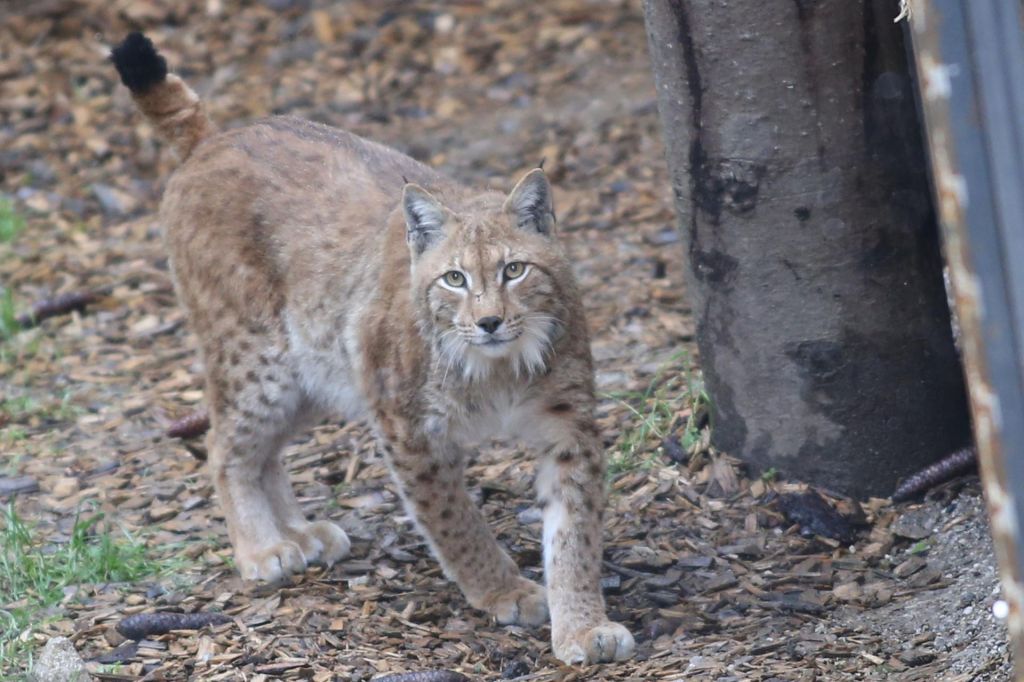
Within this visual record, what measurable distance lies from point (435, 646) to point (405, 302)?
0.99m

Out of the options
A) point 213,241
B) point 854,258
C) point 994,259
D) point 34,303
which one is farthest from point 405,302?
point 34,303

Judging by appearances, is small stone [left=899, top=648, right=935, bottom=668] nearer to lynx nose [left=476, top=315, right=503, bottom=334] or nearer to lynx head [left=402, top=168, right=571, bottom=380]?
lynx head [left=402, top=168, right=571, bottom=380]

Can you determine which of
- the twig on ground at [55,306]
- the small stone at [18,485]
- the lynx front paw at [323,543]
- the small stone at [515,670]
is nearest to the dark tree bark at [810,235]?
the small stone at [515,670]

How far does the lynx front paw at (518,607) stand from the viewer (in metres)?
4.16

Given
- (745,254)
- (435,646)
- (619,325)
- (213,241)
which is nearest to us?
(435,646)

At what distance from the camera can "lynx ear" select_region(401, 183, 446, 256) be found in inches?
162

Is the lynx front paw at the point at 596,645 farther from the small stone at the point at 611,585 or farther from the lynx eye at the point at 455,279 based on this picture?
the lynx eye at the point at 455,279

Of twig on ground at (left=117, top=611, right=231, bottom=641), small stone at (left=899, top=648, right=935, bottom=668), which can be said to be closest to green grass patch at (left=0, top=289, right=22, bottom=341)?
twig on ground at (left=117, top=611, right=231, bottom=641)

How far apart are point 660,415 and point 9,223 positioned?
4.04 m

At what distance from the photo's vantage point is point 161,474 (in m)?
5.29

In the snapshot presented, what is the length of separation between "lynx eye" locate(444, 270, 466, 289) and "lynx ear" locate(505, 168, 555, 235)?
241mm

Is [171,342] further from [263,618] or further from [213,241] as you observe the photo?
[263,618]

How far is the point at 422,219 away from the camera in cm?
417

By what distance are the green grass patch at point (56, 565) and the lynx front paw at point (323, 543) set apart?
40cm
